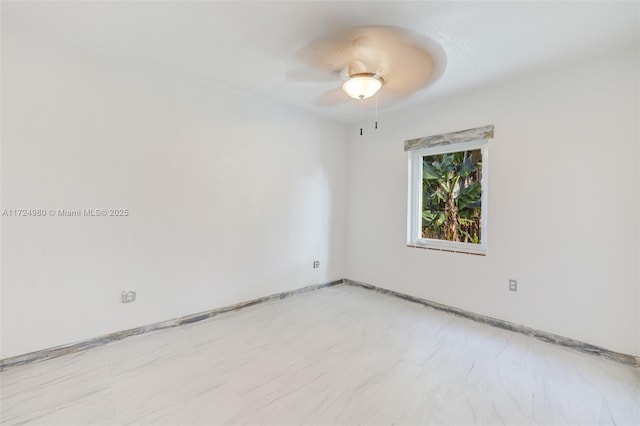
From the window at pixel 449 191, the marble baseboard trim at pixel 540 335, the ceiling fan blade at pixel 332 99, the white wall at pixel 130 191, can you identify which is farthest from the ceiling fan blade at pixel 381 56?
the marble baseboard trim at pixel 540 335

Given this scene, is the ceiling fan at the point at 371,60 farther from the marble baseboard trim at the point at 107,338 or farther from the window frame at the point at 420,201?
the marble baseboard trim at the point at 107,338

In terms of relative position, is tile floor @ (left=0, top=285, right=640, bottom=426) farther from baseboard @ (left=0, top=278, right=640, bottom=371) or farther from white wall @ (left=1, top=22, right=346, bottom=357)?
white wall @ (left=1, top=22, right=346, bottom=357)

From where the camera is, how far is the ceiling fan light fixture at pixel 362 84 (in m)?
2.23

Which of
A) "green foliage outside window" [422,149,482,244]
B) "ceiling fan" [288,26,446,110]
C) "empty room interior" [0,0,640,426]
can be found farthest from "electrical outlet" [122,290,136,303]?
"green foliage outside window" [422,149,482,244]

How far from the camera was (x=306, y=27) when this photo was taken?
1952mm

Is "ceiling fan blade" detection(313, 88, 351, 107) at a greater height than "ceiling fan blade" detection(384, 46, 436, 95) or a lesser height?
greater

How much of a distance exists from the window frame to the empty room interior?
0.14ft

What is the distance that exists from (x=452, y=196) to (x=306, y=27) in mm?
2426

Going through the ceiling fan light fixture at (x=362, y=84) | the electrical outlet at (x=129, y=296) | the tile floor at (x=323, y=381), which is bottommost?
the tile floor at (x=323, y=381)

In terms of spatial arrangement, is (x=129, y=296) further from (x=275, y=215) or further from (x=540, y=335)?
(x=540, y=335)

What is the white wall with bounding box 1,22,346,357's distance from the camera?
203 centimetres

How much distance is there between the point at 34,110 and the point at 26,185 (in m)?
0.55

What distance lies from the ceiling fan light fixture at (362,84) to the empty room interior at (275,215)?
0.05 feet

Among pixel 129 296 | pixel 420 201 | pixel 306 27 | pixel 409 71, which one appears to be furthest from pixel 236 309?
pixel 409 71
